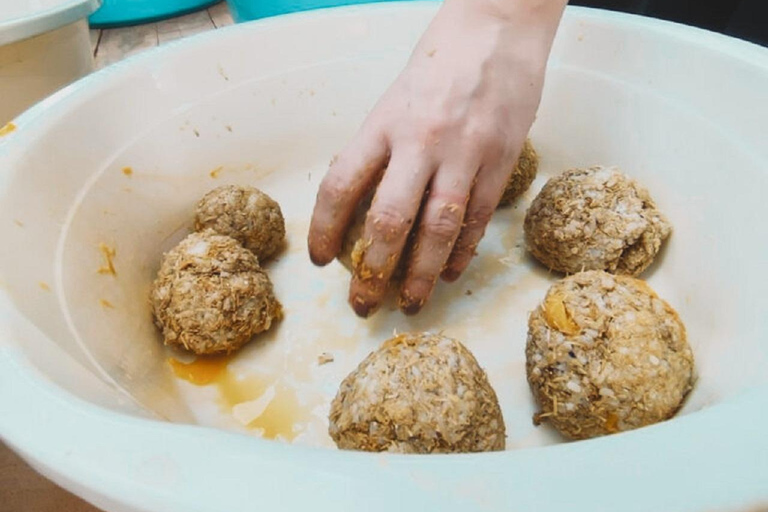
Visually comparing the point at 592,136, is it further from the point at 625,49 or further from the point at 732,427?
the point at 732,427

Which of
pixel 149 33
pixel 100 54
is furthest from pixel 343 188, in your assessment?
pixel 149 33

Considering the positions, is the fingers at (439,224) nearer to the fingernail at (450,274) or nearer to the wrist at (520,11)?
the fingernail at (450,274)

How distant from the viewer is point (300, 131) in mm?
1151

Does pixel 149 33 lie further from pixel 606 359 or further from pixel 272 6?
pixel 606 359

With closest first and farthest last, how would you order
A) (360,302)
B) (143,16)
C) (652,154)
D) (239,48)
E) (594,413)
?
(594,413) < (360,302) < (652,154) < (239,48) < (143,16)

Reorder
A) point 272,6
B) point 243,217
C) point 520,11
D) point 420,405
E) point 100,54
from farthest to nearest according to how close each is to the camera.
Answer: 1. point 100,54
2. point 272,6
3. point 243,217
4. point 520,11
5. point 420,405

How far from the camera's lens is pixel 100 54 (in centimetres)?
242

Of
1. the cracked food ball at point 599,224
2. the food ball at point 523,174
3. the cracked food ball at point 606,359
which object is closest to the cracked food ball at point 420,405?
the cracked food ball at point 606,359

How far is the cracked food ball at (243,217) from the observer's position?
3.13ft

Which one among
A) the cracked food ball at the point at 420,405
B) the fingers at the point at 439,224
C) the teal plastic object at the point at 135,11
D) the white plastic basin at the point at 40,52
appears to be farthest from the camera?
the teal plastic object at the point at 135,11

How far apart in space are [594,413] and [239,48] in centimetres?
81

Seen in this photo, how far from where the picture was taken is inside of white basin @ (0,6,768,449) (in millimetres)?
770

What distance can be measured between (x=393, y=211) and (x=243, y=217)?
0.33 metres

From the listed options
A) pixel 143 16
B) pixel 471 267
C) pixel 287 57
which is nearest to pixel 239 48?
pixel 287 57
